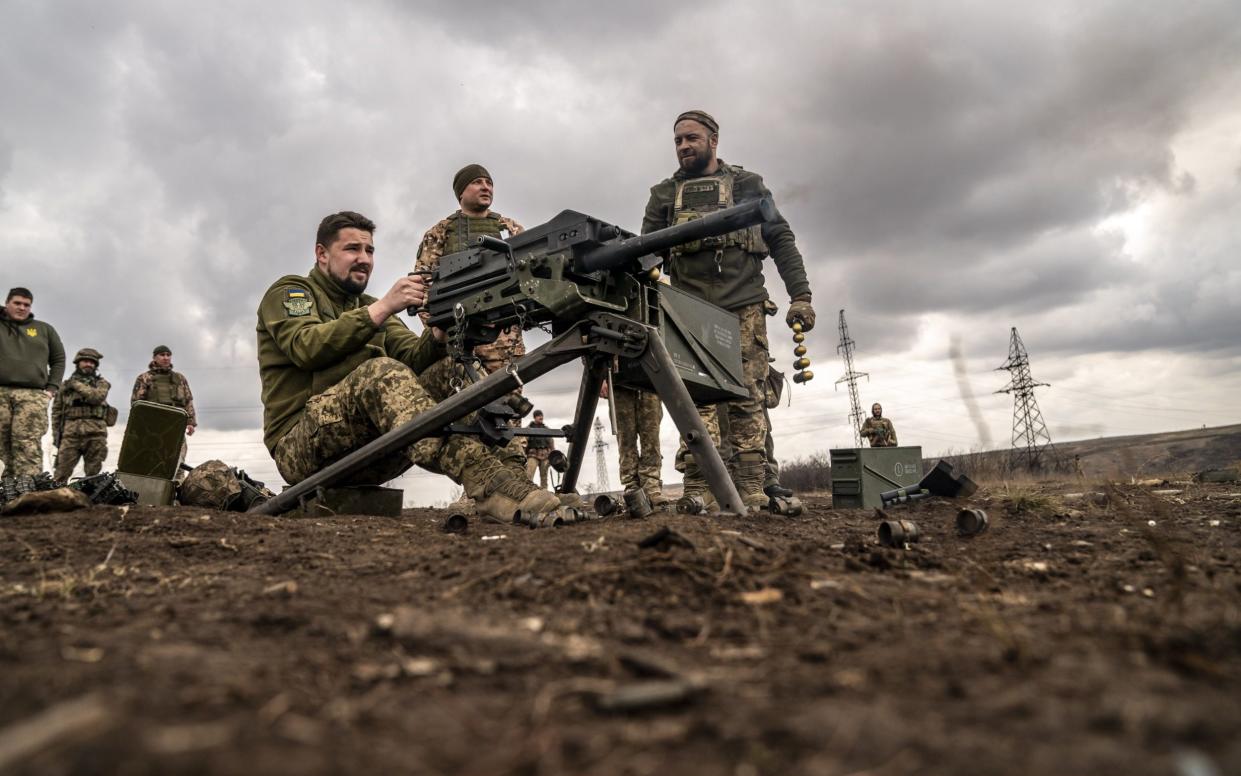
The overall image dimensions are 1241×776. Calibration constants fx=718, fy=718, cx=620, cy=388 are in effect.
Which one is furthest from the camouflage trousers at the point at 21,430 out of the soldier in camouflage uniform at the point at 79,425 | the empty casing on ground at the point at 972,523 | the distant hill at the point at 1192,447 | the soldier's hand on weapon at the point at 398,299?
the distant hill at the point at 1192,447

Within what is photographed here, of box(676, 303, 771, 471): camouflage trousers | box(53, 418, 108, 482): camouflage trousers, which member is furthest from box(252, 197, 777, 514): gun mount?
box(53, 418, 108, 482): camouflage trousers

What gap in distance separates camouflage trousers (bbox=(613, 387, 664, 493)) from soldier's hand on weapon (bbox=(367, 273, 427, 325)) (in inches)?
74.5

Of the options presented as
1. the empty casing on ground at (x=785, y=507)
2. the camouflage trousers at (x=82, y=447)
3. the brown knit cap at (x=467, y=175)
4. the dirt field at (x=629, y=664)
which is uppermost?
the brown knit cap at (x=467, y=175)

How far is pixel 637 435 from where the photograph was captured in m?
5.78

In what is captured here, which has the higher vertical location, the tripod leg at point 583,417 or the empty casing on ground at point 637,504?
the tripod leg at point 583,417

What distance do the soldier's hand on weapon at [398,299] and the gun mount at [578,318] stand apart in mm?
244

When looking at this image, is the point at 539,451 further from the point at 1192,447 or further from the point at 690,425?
the point at 1192,447

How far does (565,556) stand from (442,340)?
295 centimetres

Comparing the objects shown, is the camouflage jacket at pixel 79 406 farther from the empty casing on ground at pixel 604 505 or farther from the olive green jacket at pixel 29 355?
the empty casing on ground at pixel 604 505

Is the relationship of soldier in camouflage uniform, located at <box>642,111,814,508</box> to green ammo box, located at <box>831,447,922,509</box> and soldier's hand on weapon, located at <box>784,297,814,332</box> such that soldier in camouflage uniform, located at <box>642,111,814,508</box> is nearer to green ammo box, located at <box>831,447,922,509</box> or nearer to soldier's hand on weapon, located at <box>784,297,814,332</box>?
soldier's hand on weapon, located at <box>784,297,814,332</box>

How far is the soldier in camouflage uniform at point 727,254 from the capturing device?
5805mm

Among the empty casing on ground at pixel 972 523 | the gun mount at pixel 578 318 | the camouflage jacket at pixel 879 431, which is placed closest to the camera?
the empty casing on ground at pixel 972 523

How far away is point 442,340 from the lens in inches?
188

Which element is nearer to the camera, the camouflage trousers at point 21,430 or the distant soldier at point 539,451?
the camouflage trousers at point 21,430
